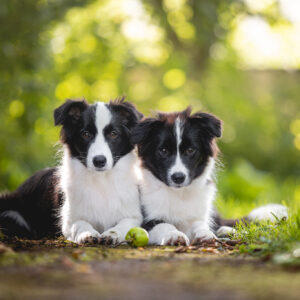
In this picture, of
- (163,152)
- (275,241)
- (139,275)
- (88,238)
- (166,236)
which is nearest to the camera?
(139,275)

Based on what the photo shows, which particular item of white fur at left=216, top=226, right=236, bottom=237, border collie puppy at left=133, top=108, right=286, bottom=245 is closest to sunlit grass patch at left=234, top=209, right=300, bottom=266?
border collie puppy at left=133, top=108, right=286, bottom=245

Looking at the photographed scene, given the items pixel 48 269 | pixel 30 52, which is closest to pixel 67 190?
pixel 48 269

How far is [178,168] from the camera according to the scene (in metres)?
4.55

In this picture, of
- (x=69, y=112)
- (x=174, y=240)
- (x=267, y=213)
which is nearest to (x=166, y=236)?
(x=174, y=240)

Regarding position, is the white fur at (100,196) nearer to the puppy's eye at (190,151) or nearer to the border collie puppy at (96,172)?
the border collie puppy at (96,172)

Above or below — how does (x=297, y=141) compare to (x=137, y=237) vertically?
below

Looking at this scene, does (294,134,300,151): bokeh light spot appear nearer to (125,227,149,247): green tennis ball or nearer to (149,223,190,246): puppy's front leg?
(149,223,190,246): puppy's front leg

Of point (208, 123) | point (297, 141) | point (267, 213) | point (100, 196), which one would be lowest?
point (297, 141)

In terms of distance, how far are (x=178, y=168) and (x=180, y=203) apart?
51cm

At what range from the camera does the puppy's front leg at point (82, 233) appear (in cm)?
418

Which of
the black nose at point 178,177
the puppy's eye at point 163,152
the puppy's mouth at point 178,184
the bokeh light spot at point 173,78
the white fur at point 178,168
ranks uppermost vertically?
the bokeh light spot at point 173,78

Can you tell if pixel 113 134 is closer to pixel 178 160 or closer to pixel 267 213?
pixel 178 160

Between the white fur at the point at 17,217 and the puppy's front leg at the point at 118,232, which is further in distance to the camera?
the white fur at the point at 17,217

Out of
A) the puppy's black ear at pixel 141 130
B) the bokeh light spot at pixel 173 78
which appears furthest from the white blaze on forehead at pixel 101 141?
the bokeh light spot at pixel 173 78
